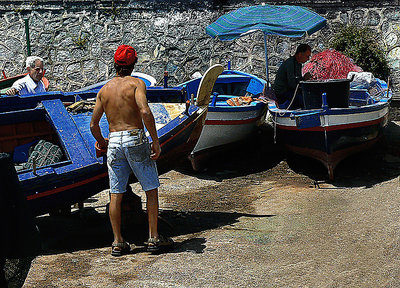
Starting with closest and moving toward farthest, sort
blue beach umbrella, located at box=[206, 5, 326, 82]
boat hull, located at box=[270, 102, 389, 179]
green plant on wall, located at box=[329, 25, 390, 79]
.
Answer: boat hull, located at box=[270, 102, 389, 179] → blue beach umbrella, located at box=[206, 5, 326, 82] → green plant on wall, located at box=[329, 25, 390, 79]

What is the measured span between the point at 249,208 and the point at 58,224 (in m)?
2.45

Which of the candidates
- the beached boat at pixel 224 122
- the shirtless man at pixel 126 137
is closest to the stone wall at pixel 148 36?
the beached boat at pixel 224 122

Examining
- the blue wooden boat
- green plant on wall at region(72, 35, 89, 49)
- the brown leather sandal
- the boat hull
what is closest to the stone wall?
green plant on wall at region(72, 35, 89, 49)

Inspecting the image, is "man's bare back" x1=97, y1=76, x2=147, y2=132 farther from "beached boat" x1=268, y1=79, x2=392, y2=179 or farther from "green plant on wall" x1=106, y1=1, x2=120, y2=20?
"green plant on wall" x1=106, y1=1, x2=120, y2=20

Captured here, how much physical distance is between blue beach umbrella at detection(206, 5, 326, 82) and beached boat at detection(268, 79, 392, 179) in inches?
49.8

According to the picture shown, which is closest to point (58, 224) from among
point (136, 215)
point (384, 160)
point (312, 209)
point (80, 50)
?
point (136, 215)

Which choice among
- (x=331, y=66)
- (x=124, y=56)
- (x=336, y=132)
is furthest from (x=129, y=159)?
(x=331, y=66)

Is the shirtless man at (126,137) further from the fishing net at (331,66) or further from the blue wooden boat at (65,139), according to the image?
the fishing net at (331,66)

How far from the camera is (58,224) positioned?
279 inches

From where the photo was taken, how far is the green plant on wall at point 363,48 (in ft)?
40.8

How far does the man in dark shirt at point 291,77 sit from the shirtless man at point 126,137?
14.7 feet

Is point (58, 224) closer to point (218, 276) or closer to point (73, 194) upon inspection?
point (73, 194)

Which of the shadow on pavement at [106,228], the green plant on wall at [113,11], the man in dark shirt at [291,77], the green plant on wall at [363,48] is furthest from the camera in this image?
the green plant on wall at [113,11]

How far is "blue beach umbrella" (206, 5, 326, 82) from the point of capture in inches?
382
